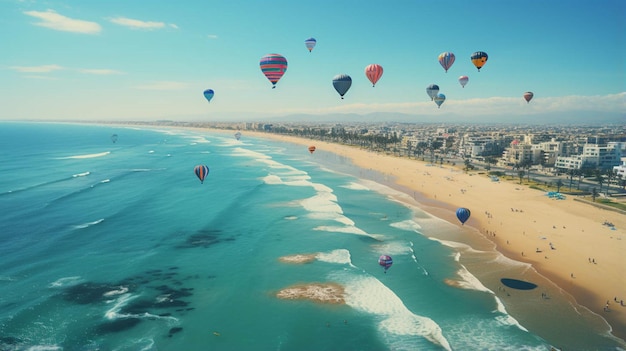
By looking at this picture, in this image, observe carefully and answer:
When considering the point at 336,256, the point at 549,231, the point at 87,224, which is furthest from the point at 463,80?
the point at 87,224

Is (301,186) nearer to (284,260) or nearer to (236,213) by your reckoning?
(236,213)

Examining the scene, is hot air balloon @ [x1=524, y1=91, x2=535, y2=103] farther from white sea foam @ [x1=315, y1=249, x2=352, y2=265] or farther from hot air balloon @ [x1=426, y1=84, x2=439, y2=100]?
white sea foam @ [x1=315, y1=249, x2=352, y2=265]

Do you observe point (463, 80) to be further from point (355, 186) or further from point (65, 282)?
point (65, 282)

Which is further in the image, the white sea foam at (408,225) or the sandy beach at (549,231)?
Result: the white sea foam at (408,225)

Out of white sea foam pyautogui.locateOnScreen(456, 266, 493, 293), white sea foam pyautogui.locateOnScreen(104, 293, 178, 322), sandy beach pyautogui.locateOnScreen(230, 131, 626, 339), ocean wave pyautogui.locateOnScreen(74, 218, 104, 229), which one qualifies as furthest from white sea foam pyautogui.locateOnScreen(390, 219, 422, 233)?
ocean wave pyautogui.locateOnScreen(74, 218, 104, 229)

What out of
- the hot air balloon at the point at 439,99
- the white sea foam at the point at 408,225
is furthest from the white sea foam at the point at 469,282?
the hot air balloon at the point at 439,99

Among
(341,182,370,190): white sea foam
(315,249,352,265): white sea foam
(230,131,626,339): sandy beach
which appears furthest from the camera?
(341,182,370,190): white sea foam

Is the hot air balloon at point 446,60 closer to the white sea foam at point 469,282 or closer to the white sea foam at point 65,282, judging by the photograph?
the white sea foam at point 469,282
